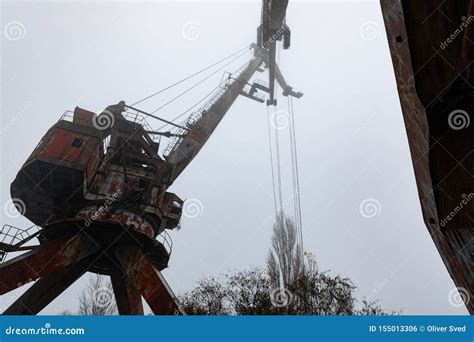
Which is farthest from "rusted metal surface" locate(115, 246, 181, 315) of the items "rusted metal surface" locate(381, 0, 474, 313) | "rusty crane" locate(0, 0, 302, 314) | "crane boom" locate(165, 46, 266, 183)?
"rusted metal surface" locate(381, 0, 474, 313)

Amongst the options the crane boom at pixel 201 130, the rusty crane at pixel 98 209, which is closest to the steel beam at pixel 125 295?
the rusty crane at pixel 98 209

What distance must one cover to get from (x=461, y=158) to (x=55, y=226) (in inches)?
451

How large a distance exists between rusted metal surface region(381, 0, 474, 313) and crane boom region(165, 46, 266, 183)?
34.6ft

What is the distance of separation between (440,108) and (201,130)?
12.4m

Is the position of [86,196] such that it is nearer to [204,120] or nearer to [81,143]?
[81,143]

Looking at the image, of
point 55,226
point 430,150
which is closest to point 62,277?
point 55,226

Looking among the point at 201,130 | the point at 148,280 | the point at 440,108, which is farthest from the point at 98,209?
the point at 440,108

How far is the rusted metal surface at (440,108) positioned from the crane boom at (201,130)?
416 inches

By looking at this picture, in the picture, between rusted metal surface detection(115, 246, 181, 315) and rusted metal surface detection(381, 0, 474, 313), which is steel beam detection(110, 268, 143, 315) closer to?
rusted metal surface detection(115, 246, 181, 315)

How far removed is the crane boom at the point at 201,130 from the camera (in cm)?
1392

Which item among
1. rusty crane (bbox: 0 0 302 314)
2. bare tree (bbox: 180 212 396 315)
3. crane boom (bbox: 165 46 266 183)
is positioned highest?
crane boom (bbox: 165 46 266 183)

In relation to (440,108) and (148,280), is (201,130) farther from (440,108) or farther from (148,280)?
(440,108)

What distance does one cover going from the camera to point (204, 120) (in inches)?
602

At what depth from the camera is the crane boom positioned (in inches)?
548
